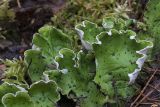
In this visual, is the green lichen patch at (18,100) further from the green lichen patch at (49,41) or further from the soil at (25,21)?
the soil at (25,21)

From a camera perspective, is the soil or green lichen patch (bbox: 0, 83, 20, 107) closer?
green lichen patch (bbox: 0, 83, 20, 107)

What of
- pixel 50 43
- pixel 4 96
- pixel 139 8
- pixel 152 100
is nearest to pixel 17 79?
pixel 50 43

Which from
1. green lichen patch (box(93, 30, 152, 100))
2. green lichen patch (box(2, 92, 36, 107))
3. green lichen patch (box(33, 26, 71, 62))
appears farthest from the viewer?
green lichen patch (box(33, 26, 71, 62))

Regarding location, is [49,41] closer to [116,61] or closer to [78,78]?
[78,78]

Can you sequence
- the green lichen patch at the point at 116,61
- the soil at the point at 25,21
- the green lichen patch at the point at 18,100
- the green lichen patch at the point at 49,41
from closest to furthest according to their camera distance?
the green lichen patch at the point at 18,100
the green lichen patch at the point at 116,61
the green lichen patch at the point at 49,41
the soil at the point at 25,21

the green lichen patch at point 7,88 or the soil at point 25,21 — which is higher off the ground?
the green lichen patch at point 7,88

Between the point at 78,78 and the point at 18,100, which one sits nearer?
the point at 18,100

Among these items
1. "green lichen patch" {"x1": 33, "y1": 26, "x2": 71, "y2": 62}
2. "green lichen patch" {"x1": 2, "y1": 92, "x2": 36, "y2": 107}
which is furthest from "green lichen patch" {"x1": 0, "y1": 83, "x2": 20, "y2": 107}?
"green lichen patch" {"x1": 33, "y1": 26, "x2": 71, "y2": 62}

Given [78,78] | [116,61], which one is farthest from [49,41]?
[116,61]

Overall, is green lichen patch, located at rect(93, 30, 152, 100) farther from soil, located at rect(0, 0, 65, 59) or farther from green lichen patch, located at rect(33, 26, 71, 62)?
soil, located at rect(0, 0, 65, 59)

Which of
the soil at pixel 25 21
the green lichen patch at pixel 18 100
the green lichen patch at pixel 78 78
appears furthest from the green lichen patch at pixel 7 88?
the soil at pixel 25 21

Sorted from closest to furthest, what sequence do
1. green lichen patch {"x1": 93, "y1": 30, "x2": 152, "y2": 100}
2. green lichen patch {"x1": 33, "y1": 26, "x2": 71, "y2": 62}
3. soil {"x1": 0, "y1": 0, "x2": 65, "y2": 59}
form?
green lichen patch {"x1": 93, "y1": 30, "x2": 152, "y2": 100}
green lichen patch {"x1": 33, "y1": 26, "x2": 71, "y2": 62}
soil {"x1": 0, "y1": 0, "x2": 65, "y2": 59}

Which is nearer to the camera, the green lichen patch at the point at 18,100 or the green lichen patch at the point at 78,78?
the green lichen patch at the point at 18,100
